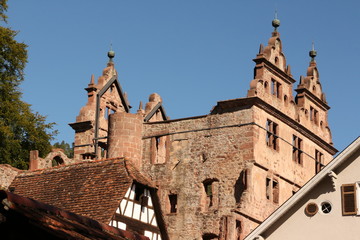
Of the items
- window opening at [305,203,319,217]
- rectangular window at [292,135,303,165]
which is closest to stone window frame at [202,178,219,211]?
rectangular window at [292,135,303,165]

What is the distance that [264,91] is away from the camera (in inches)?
1489

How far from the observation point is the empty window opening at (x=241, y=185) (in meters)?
35.3

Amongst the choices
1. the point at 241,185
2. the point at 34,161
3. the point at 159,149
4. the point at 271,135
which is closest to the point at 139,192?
the point at 241,185

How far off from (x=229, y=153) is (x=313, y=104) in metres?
8.22

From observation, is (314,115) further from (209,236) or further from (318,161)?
(209,236)

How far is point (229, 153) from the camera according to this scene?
3672cm

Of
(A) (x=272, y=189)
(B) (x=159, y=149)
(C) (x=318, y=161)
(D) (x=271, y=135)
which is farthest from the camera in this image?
(C) (x=318, y=161)

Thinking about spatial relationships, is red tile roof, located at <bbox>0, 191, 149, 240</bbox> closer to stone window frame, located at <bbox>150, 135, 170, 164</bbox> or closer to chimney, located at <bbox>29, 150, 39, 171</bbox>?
chimney, located at <bbox>29, 150, 39, 171</bbox>

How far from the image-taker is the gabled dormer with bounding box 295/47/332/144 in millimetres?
41812

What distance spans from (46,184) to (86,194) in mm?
2714

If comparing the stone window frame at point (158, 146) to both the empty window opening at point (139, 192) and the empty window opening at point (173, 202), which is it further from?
the empty window opening at point (139, 192)

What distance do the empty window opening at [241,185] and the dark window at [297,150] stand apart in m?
4.52

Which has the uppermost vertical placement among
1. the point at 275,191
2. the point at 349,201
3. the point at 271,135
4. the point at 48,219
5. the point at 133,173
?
the point at 271,135

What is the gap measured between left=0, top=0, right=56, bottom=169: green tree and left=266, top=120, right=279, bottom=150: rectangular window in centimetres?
1162
